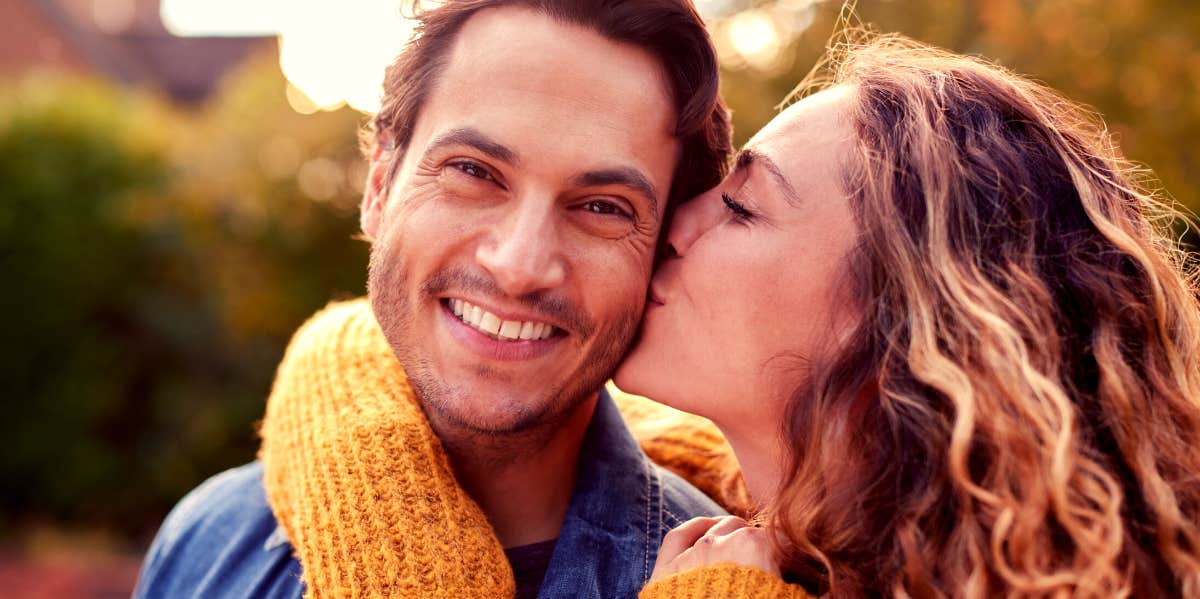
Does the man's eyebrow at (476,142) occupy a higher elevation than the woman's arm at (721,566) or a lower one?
higher

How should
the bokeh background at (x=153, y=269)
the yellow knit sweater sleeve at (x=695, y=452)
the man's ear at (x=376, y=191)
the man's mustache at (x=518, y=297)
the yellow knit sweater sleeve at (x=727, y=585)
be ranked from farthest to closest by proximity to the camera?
the bokeh background at (x=153, y=269), the yellow knit sweater sleeve at (x=695, y=452), the man's ear at (x=376, y=191), the man's mustache at (x=518, y=297), the yellow knit sweater sleeve at (x=727, y=585)

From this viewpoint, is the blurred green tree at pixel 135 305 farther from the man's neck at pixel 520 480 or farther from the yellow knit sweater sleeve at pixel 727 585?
the yellow knit sweater sleeve at pixel 727 585

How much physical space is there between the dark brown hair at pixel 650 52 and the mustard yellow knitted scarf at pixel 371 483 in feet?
1.68

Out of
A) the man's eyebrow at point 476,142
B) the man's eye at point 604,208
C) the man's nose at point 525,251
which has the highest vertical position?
the man's eyebrow at point 476,142

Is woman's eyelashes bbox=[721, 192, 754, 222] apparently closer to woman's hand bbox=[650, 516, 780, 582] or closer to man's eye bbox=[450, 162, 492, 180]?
man's eye bbox=[450, 162, 492, 180]

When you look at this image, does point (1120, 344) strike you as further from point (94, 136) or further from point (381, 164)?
point (94, 136)

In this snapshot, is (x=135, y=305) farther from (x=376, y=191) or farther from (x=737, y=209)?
(x=737, y=209)

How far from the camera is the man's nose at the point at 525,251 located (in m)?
2.13

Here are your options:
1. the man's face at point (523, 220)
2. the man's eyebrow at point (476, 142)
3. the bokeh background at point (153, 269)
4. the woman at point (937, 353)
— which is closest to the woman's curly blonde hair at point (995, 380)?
the woman at point (937, 353)

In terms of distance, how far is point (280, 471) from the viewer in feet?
8.19

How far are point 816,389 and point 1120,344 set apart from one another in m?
0.56

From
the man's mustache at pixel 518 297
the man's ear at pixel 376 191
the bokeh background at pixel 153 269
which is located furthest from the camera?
the bokeh background at pixel 153 269

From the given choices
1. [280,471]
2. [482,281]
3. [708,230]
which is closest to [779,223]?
[708,230]

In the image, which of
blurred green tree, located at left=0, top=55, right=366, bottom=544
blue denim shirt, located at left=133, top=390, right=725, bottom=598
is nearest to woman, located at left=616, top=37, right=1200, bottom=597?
blue denim shirt, located at left=133, top=390, right=725, bottom=598
